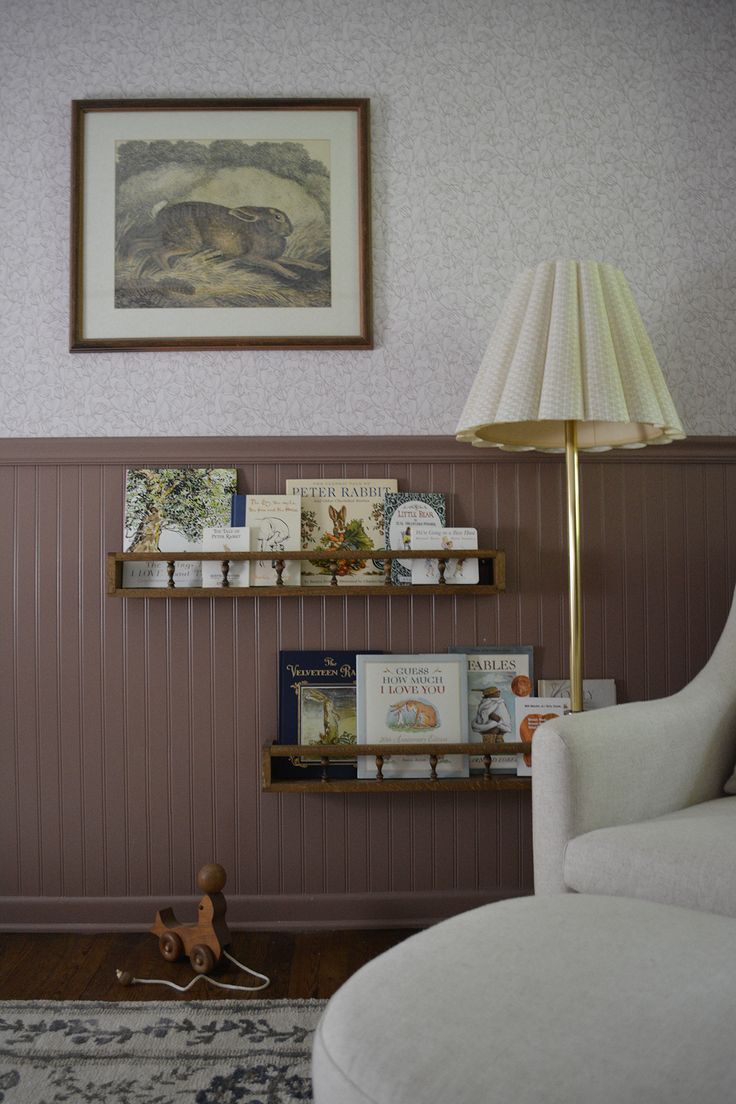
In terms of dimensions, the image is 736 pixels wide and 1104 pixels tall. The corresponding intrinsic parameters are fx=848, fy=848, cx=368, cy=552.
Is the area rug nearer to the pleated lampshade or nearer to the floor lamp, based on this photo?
the floor lamp

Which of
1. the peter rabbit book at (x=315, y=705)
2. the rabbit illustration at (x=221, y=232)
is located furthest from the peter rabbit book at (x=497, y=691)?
the rabbit illustration at (x=221, y=232)

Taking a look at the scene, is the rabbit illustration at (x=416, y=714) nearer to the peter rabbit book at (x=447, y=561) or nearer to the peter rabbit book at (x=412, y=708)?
the peter rabbit book at (x=412, y=708)

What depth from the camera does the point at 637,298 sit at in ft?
7.29

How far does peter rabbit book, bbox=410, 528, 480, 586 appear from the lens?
2.12 meters

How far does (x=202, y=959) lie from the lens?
1.87 meters

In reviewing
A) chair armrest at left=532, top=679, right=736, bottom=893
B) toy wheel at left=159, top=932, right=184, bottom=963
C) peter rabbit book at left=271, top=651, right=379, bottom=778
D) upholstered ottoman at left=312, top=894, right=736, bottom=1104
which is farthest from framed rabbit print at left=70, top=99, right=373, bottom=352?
upholstered ottoman at left=312, top=894, right=736, bottom=1104

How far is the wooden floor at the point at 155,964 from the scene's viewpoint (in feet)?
5.88

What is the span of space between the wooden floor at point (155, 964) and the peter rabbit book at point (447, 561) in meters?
0.89

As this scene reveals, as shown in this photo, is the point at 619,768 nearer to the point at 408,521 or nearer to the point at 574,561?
the point at 574,561

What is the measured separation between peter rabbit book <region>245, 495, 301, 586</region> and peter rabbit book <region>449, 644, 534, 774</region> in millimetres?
480

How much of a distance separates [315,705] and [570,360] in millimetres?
1038

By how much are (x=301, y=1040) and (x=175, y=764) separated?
0.78m

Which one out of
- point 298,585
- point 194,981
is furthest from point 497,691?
point 194,981

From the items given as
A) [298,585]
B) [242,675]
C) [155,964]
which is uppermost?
[298,585]
